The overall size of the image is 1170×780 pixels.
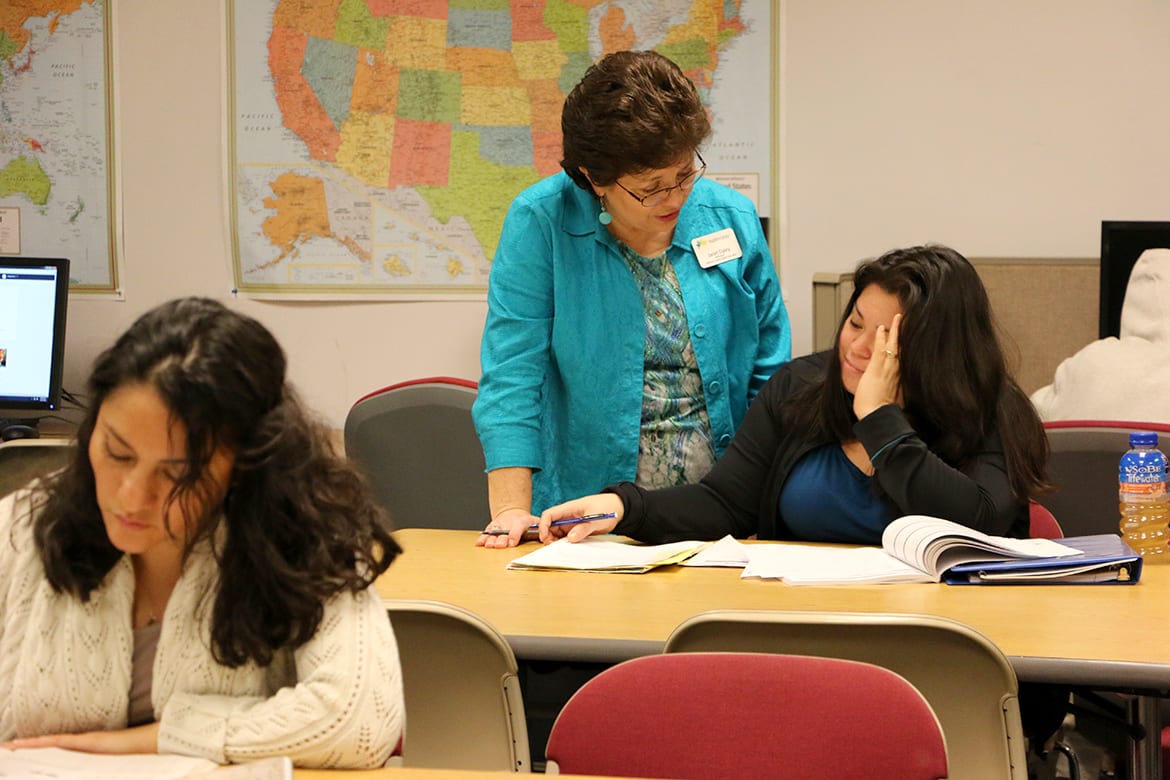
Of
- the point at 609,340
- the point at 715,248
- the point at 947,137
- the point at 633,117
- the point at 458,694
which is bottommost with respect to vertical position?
the point at 458,694

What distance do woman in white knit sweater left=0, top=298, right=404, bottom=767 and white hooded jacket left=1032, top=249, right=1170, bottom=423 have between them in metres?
1.99

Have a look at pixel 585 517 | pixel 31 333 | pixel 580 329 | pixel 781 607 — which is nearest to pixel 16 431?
pixel 31 333

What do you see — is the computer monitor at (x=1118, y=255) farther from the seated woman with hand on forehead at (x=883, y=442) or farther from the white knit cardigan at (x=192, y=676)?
the white knit cardigan at (x=192, y=676)

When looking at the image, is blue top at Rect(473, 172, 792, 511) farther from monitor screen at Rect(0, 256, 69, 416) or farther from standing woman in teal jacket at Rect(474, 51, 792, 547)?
monitor screen at Rect(0, 256, 69, 416)

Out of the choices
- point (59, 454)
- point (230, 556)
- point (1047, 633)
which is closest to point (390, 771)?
point (230, 556)

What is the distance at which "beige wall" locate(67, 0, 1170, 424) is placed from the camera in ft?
12.3

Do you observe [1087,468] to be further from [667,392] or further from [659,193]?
[659,193]

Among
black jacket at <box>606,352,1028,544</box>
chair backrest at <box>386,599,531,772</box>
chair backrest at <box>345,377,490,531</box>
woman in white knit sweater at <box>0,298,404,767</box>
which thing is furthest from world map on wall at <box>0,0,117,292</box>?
woman in white knit sweater at <box>0,298,404,767</box>

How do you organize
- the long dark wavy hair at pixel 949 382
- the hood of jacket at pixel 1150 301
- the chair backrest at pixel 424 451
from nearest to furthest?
the long dark wavy hair at pixel 949 382, the hood of jacket at pixel 1150 301, the chair backrest at pixel 424 451

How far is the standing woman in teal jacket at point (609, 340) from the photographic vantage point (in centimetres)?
237

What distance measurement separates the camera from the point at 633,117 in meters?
2.13

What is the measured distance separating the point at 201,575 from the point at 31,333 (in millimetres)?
3125

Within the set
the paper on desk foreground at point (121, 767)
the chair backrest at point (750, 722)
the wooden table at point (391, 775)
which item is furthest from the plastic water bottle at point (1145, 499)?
the paper on desk foreground at point (121, 767)

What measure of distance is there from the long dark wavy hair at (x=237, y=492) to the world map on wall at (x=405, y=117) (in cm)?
288
